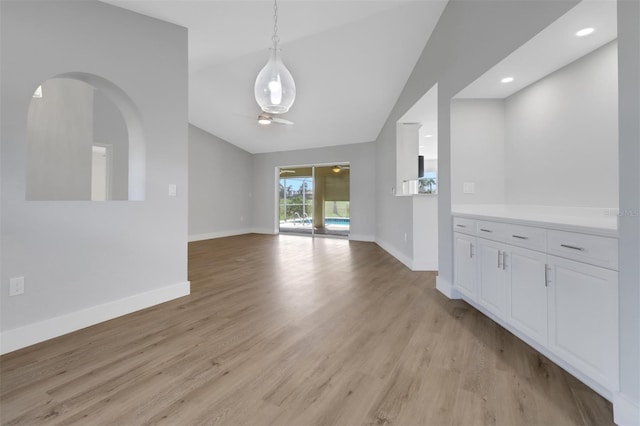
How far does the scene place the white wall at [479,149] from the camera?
3.14m

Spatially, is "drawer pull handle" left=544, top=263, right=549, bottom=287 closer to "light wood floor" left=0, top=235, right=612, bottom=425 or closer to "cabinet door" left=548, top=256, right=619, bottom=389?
"cabinet door" left=548, top=256, right=619, bottom=389

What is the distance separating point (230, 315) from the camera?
2658 millimetres

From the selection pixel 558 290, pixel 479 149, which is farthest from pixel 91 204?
pixel 479 149

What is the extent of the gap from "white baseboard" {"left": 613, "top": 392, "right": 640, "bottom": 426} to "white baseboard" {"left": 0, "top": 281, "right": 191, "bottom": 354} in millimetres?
3367

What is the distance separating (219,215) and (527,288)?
7639 millimetres

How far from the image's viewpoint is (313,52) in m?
4.20

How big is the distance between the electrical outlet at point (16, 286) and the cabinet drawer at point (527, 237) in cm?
349

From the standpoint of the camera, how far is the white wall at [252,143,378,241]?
7523 millimetres

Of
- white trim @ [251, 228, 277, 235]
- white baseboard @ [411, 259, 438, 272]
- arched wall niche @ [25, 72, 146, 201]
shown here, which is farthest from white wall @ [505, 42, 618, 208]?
white trim @ [251, 228, 277, 235]

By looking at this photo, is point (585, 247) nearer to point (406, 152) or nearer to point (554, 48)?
point (554, 48)

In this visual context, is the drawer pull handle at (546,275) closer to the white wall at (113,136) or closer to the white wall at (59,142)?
the white wall at (59,142)

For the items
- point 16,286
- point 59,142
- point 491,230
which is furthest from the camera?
point 59,142

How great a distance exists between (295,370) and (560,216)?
2.12 m

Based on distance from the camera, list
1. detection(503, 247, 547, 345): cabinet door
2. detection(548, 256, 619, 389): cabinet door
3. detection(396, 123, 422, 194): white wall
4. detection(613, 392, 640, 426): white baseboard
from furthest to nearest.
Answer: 1. detection(396, 123, 422, 194): white wall
2. detection(503, 247, 547, 345): cabinet door
3. detection(548, 256, 619, 389): cabinet door
4. detection(613, 392, 640, 426): white baseboard
